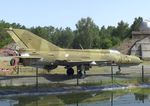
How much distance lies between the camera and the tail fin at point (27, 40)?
33969 mm

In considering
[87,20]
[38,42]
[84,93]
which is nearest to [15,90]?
[84,93]

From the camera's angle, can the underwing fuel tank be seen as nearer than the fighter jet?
No

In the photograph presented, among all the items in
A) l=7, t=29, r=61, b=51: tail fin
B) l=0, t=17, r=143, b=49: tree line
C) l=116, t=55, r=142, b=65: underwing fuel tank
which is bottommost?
l=116, t=55, r=142, b=65: underwing fuel tank

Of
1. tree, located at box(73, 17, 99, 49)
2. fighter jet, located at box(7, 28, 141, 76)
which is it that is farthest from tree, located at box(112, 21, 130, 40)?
fighter jet, located at box(7, 28, 141, 76)

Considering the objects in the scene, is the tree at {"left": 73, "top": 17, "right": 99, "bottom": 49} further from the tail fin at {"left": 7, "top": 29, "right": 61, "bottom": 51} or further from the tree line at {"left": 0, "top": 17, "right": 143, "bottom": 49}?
the tail fin at {"left": 7, "top": 29, "right": 61, "bottom": 51}

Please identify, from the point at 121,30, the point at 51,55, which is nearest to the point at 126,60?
the point at 51,55

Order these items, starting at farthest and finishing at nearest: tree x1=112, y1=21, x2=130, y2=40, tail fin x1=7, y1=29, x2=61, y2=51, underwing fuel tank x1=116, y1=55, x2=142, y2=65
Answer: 1. tree x1=112, y1=21, x2=130, y2=40
2. underwing fuel tank x1=116, y1=55, x2=142, y2=65
3. tail fin x1=7, y1=29, x2=61, y2=51

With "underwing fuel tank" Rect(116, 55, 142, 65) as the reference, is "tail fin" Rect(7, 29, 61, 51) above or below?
above

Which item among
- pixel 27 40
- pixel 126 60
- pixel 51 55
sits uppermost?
pixel 27 40

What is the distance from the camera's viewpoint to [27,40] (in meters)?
34.3

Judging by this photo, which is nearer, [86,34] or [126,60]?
[126,60]

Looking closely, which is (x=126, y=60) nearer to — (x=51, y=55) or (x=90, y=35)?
(x=51, y=55)

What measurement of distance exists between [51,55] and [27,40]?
2.50 metres

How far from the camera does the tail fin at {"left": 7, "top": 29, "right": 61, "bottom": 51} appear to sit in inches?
1337
